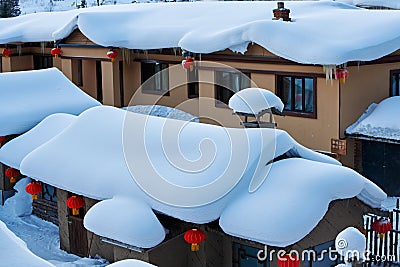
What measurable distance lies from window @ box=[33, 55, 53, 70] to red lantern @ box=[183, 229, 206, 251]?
56.4 ft

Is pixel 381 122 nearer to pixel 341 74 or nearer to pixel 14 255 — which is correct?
pixel 341 74

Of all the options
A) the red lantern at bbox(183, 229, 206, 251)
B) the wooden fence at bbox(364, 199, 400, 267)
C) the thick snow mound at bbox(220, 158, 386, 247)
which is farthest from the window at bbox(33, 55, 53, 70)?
the thick snow mound at bbox(220, 158, 386, 247)

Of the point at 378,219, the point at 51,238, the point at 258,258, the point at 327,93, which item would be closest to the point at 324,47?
the point at 327,93

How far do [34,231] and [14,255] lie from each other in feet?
29.8

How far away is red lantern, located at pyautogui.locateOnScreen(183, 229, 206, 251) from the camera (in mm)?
10531

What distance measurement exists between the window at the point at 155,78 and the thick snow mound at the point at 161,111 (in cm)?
101

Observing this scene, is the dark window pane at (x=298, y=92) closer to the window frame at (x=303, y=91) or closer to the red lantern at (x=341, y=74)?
the window frame at (x=303, y=91)

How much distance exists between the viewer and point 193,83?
67.6 ft

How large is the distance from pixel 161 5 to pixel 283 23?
8.03 meters

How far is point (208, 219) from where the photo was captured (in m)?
10.2

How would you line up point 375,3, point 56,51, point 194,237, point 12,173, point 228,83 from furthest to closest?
point 375,3 → point 56,51 → point 228,83 → point 12,173 → point 194,237

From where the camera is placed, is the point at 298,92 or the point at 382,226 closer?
the point at 382,226

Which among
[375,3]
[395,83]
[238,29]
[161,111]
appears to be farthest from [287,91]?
[375,3]

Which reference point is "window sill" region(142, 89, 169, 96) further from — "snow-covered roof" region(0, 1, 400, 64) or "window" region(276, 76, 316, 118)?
"window" region(276, 76, 316, 118)
